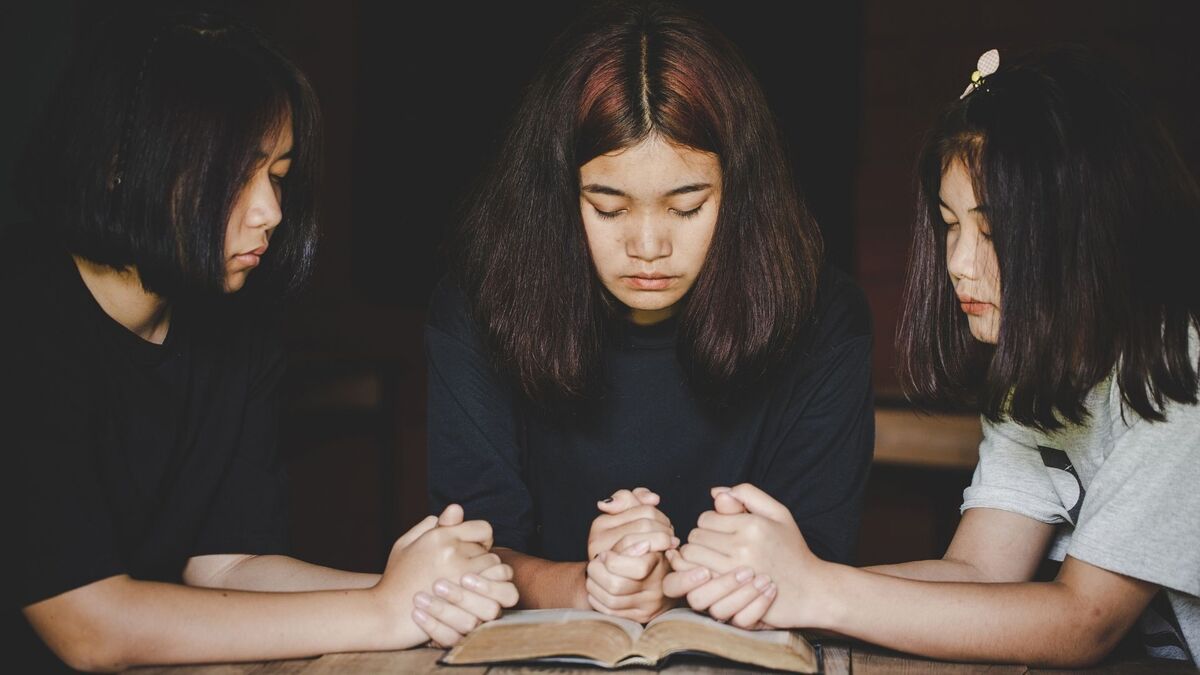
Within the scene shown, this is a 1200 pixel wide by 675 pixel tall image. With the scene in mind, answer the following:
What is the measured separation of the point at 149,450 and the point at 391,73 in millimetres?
2471

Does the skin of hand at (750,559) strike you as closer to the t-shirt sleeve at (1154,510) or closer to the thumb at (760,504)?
the thumb at (760,504)

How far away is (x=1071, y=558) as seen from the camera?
115 cm

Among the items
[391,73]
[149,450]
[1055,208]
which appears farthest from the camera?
[391,73]

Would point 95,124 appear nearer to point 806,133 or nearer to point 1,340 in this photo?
point 1,340

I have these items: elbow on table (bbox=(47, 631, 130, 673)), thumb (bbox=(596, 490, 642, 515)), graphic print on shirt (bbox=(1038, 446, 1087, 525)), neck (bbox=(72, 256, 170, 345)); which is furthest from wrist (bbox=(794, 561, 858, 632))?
neck (bbox=(72, 256, 170, 345))

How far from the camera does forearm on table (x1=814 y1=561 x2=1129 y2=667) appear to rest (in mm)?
1109

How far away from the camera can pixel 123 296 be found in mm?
1270

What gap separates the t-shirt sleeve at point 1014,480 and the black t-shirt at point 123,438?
0.96 metres

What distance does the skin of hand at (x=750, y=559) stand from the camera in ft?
3.78

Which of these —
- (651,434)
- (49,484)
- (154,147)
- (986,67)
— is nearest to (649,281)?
(651,434)

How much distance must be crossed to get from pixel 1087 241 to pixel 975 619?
42cm

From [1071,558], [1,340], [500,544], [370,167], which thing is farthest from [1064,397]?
[370,167]

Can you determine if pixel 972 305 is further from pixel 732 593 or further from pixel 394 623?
pixel 394 623

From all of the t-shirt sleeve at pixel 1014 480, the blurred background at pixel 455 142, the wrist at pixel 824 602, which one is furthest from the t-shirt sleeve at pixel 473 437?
the blurred background at pixel 455 142
